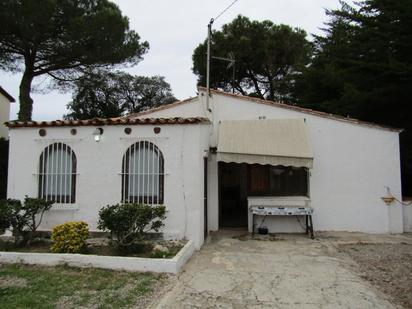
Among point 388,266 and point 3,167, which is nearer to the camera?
point 388,266

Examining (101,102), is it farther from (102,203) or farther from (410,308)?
(410,308)

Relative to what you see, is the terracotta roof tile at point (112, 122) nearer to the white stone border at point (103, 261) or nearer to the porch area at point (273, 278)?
the white stone border at point (103, 261)

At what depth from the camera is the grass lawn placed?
26.8ft

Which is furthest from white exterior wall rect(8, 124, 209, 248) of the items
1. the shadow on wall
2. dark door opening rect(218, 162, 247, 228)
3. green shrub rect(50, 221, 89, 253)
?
the shadow on wall

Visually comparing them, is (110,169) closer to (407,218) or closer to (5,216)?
(5,216)

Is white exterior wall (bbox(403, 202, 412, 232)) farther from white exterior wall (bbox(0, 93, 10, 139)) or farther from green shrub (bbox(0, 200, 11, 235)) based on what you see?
white exterior wall (bbox(0, 93, 10, 139))

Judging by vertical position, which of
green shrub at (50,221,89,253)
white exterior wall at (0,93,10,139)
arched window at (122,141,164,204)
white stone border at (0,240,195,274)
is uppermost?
white exterior wall at (0,93,10,139)

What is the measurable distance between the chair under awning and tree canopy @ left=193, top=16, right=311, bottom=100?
20.2 metres

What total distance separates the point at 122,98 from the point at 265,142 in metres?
42.2

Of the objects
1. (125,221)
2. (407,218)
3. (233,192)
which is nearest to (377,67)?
(407,218)

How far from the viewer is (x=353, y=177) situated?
1691 centimetres

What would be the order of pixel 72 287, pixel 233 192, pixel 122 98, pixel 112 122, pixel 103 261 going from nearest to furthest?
pixel 72 287
pixel 103 261
pixel 112 122
pixel 233 192
pixel 122 98

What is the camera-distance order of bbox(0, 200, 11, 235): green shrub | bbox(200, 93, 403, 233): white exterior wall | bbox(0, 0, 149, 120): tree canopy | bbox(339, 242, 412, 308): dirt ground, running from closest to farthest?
bbox(339, 242, 412, 308): dirt ground, bbox(0, 200, 11, 235): green shrub, bbox(200, 93, 403, 233): white exterior wall, bbox(0, 0, 149, 120): tree canopy

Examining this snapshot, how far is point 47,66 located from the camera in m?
27.4
